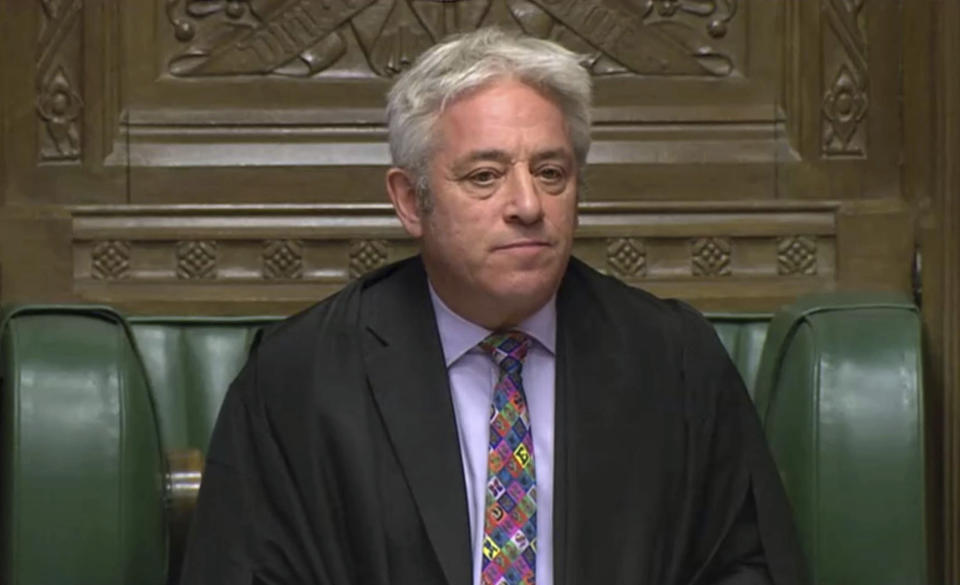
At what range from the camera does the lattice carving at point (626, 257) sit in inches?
142

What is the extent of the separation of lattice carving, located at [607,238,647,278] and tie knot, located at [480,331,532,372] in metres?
0.85

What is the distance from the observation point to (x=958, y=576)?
11.1ft

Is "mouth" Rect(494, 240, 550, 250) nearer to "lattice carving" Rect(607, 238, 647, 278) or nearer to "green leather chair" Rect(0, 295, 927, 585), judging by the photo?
"green leather chair" Rect(0, 295, 927, 585)

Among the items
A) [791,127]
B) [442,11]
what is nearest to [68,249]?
[442,11]

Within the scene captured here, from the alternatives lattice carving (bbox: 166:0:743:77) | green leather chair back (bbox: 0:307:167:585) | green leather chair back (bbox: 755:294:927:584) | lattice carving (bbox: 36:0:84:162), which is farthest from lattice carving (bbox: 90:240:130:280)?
green leather chair back (bbox: 755:294:927:584)

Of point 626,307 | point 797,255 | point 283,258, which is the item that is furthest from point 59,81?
point 797,255

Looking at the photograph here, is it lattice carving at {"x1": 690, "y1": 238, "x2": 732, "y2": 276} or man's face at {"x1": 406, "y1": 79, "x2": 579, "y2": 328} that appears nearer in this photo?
man's face at {"x1": 406, "y1": 79, "x2": 579, "y2": 328}

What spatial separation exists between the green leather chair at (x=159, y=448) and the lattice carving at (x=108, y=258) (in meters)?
0.44

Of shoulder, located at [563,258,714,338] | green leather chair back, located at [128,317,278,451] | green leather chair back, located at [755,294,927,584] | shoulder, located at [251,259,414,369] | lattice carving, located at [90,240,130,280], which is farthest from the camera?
lattice carving, located at [90,240,130,280]

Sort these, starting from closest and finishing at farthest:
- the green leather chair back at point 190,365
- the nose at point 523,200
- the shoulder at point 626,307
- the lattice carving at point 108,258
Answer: the nose at point 523,200
the shoulder at point 626,307
the green leather chair back at point 190,365
the lattice carving at point 108,258

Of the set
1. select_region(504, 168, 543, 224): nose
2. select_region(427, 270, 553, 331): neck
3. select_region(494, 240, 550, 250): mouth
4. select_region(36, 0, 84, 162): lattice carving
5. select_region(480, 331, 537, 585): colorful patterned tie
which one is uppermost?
select_region(36, 0, 84, 162): lattice carving

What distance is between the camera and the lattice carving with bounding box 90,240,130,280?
360cm

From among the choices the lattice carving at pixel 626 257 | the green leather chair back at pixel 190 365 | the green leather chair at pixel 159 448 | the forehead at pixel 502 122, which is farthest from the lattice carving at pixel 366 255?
the forehead at pixel 502 122

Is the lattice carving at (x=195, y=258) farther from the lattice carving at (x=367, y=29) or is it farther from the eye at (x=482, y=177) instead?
the eye at (x=482, y=177)
